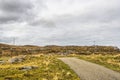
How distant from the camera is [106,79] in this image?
2569 cm

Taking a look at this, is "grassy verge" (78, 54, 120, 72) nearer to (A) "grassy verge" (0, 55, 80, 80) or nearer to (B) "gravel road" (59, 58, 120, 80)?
(B) "gravel road" (59, 58, 120, 80)

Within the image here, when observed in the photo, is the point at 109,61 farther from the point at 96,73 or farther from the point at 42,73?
the point at 42,73

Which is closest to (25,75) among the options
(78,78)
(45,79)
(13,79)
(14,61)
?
(13,79)

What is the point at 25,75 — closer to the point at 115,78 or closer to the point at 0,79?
the point at 0,79

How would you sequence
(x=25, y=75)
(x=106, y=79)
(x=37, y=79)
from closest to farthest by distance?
(x=106, y=79) → (x=37, y=79) → (x=25, y=75)

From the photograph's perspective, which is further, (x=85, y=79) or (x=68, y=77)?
(x=68, y=77)

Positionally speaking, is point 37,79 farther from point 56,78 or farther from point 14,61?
point 14,61

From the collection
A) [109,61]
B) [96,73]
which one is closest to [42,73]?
[96,73]

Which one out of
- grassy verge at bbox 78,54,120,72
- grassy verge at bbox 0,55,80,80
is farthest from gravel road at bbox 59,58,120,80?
grassy verge at bbox 78,54,120,72

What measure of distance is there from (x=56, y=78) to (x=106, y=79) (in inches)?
223

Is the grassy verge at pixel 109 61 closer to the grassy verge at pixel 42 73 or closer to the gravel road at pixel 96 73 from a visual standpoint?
the gravel road at pixel 96 73

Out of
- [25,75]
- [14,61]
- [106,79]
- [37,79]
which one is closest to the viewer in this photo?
[106,79]

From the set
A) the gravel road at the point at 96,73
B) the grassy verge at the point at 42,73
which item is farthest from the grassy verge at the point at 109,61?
the grassy verge at the point at 42,73

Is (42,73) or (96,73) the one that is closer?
(96,73)
